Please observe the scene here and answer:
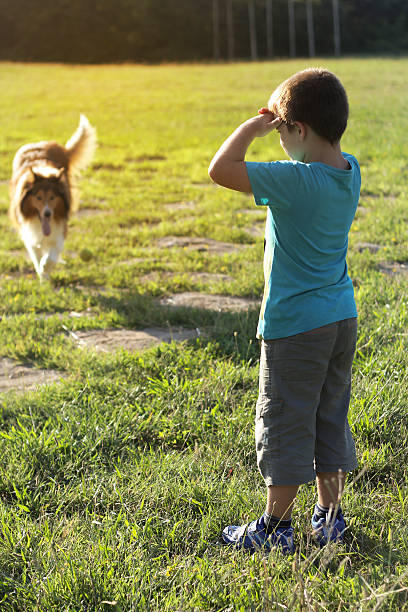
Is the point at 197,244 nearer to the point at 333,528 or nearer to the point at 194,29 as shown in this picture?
the point at 333,528

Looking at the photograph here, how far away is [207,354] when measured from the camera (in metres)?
3.65

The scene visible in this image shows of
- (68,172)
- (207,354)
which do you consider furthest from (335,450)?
(68,172)

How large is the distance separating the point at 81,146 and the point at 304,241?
5672mm

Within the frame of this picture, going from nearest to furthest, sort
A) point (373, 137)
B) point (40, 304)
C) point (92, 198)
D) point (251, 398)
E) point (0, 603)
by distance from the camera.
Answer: point (0, 603) < point (251, 398) < point (40, 304) < point (92, 198) < point (373, 137)

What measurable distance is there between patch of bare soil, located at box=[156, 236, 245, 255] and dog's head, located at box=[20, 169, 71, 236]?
1.21 m

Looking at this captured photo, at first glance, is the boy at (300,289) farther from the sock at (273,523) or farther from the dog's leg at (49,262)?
the dog's leg at (49,262)

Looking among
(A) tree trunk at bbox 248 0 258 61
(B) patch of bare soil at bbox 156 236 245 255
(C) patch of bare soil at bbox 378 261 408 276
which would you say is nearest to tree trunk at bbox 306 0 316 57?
(A) tree trunk at bbox 248 0 258 61

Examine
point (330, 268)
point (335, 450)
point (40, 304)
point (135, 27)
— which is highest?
point (135, 27)

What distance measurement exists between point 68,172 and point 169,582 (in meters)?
5.70

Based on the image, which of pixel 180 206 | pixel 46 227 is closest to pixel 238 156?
pixel 46 227

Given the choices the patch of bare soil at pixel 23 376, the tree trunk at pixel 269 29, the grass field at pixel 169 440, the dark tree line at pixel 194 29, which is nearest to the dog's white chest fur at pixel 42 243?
the grass field at pixel 169 440

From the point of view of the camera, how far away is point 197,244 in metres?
6.49

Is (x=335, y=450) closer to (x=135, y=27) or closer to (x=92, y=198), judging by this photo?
(x=92, y=198)

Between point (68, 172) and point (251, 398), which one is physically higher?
point (68, 172)
